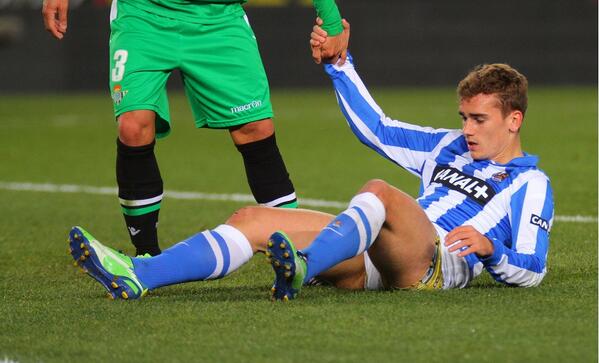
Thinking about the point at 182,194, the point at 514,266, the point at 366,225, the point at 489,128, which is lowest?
the point at 182,194

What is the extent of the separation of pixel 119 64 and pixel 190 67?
308 millimetres

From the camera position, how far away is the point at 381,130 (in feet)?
→ 16.4

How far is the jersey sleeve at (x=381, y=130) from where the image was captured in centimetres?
490

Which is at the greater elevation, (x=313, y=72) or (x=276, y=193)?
(x=276, y=193)

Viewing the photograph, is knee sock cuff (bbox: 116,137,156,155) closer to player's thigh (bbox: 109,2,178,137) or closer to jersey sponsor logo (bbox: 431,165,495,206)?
player's thigh (bbox: 109,2,178,137)

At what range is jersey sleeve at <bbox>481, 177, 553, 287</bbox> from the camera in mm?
4293

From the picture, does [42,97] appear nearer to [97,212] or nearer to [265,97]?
[97,212]

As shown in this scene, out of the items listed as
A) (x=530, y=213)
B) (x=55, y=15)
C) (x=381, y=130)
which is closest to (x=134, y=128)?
(x=55, y=15)

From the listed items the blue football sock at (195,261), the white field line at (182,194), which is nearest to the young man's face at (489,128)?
the blue football sock at (195,261)

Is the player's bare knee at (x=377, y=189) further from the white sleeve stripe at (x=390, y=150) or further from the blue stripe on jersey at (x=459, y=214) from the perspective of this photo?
the white sleeve stripe at (x=390, y=150)

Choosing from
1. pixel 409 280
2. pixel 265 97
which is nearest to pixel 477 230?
pixel 409 280

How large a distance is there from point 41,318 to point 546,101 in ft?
47.6

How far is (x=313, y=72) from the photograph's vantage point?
67.7 ft

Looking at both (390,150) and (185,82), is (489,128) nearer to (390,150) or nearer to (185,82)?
(390,150)
